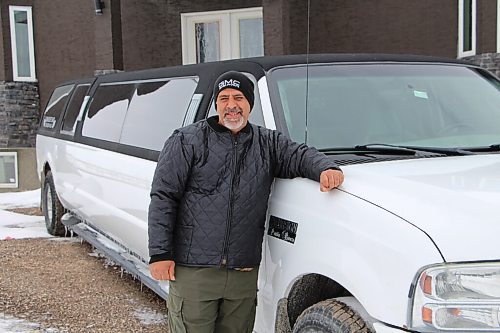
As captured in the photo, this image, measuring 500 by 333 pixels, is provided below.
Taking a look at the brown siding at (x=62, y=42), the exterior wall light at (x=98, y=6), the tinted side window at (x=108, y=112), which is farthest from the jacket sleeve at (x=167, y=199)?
the brown siding at (x=62, y=42)

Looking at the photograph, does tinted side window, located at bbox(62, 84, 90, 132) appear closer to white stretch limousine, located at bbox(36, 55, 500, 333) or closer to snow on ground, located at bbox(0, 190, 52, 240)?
white stretch limousine, located at bbox(36, 55, 500, 333)

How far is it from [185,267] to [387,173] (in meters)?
1.00

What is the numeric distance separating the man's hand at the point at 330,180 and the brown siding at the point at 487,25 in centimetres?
786

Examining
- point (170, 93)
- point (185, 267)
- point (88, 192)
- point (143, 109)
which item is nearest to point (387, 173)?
point (185, 267)

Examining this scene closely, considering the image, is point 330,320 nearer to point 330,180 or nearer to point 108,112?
point 330,180

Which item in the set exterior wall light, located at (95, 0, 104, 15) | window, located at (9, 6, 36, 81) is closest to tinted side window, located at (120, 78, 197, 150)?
exterior wall light, located at (95, 0, 104, 15)

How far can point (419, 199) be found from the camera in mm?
2271

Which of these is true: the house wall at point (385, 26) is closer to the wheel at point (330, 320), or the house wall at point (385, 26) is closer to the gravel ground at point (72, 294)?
the gravel ground at point (72, 294)

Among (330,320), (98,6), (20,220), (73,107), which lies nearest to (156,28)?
(98,6)

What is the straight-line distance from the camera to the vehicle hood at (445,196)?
2.05m

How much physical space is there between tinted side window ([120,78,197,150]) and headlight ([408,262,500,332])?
2297mm

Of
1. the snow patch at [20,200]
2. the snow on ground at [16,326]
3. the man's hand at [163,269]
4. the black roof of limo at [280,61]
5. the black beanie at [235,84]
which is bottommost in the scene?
the snow patch at [20,200]

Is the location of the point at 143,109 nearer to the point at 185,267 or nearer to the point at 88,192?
the point at 88,192

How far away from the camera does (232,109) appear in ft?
9.40
